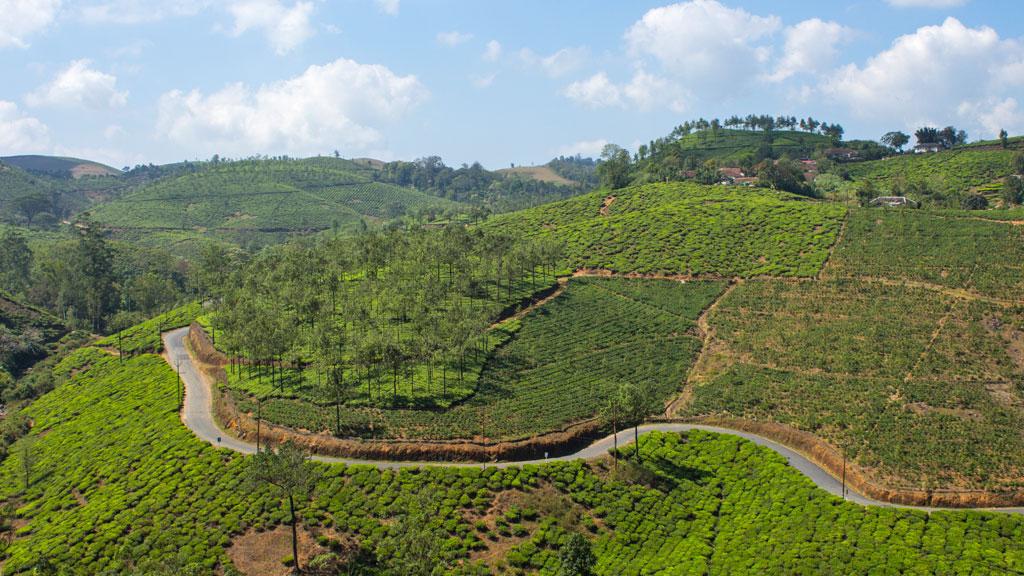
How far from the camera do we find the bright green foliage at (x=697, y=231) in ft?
366

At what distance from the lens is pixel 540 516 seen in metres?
55.6

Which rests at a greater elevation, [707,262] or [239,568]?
[707,262]

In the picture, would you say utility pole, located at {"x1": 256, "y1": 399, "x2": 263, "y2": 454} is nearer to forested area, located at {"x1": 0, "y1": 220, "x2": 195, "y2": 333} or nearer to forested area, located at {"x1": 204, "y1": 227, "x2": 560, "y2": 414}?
forested area, located at {"x1": 204, "y1": 227, "x2": 560, "y2": 414}

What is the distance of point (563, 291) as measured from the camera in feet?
352

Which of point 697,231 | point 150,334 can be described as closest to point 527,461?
point 697,231

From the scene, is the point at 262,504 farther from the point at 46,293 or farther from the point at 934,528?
the point at 46,293

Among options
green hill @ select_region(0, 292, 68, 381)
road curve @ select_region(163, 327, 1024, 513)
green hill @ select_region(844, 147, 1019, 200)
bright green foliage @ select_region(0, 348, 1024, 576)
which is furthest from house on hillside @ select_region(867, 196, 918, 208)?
green hill @ select_region(0, 292, 68, 381)

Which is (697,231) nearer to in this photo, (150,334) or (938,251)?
(938,251)

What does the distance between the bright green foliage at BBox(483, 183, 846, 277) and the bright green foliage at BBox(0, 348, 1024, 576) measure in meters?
50.4

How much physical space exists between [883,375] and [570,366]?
36.4 metres

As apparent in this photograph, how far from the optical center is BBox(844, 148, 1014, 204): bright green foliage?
154 metres

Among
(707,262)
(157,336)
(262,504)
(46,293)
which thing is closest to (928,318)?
(707,262)

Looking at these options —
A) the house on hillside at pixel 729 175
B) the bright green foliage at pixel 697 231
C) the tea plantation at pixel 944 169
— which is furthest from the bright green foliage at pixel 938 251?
the house on hillside at pixel 729 175

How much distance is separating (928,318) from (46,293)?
598 ft
